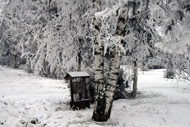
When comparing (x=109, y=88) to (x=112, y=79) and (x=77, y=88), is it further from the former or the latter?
(x=77, y=88)

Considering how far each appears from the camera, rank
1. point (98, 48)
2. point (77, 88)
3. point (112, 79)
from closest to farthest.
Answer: point (112, 79) < point (98, 48) < point (77, 88)

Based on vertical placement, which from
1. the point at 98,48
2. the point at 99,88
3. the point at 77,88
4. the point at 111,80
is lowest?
the point at 77,88

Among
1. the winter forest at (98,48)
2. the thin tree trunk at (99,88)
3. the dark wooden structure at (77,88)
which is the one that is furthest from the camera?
the dark wooden structure at (77,88)

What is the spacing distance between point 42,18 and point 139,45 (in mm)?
5640

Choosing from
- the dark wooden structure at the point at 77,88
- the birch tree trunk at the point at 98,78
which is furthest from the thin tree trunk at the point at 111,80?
the dark wooden structure at the point at 77,88

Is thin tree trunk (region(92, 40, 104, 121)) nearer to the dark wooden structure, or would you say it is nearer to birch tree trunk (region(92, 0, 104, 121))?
birch tree trunk (region(92, 0, 104, 121))

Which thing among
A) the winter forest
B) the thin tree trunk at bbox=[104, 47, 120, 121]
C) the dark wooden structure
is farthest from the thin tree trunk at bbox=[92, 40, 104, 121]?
the dark wooden structure

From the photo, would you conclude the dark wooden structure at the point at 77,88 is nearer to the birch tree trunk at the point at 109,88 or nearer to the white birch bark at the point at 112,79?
the birch tree trunk at the point at 109,88

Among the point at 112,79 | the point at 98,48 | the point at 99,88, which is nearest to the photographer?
the point at 112,79

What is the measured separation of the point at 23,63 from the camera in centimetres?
3931

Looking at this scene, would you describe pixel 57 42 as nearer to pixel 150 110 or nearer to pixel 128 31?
pixel 128 31

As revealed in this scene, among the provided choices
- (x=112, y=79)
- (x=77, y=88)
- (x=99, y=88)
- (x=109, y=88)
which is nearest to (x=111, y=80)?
(x=112, y=79)

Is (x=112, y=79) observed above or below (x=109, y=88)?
above

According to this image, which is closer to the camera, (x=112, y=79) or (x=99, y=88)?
(x=112, y=79)
